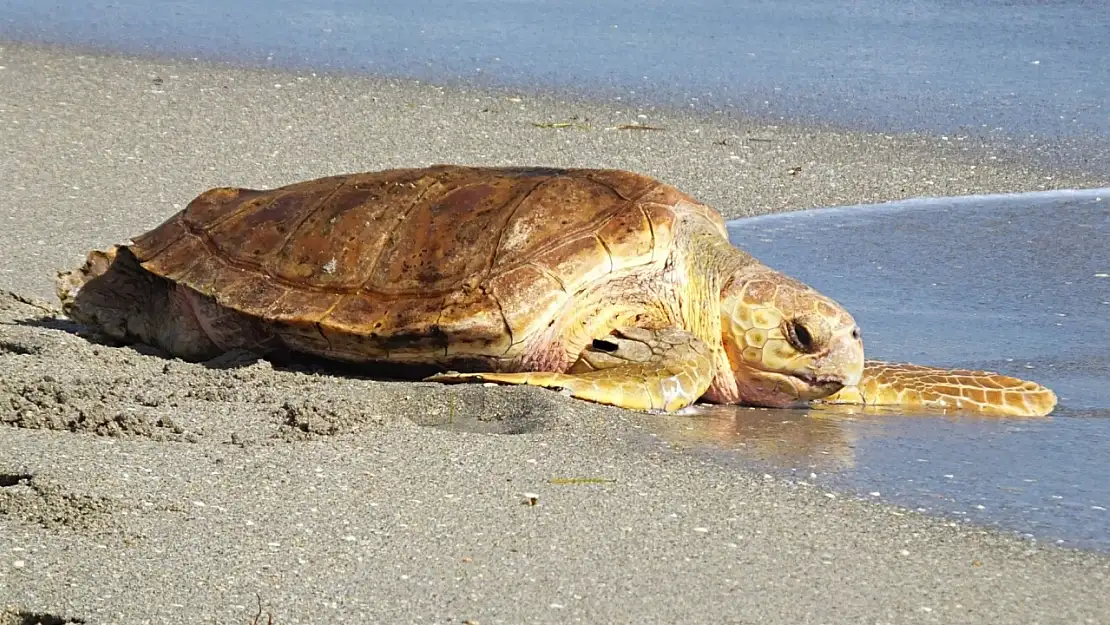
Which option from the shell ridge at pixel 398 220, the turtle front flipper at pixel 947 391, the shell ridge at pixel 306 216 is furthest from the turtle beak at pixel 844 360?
the shell ridge at pixel 306 216

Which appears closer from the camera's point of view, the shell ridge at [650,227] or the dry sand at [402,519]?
the dry sand at [402,519]

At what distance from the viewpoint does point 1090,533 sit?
3.48m

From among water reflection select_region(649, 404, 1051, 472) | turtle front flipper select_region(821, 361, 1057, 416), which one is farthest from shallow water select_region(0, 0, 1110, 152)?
water reflection select_region(649, 404, 1051, 472)

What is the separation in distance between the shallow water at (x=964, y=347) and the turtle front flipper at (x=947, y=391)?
0.16ft

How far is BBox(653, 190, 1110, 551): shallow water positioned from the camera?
3.83 meters

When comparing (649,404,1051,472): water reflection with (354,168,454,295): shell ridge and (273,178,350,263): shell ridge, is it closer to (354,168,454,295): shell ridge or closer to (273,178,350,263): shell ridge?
(354,168,454,295): shell ridge

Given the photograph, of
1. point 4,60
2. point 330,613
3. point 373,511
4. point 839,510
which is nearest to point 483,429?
point 373,511

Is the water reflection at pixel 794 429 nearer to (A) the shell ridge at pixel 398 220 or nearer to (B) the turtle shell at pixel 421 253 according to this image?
(B) the turtle shell at pixel 421 253

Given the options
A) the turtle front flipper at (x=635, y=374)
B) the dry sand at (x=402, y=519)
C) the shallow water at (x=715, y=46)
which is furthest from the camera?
the shallow water at (x=715, y=46)

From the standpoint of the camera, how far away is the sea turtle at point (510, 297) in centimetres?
458

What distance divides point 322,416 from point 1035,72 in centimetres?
930

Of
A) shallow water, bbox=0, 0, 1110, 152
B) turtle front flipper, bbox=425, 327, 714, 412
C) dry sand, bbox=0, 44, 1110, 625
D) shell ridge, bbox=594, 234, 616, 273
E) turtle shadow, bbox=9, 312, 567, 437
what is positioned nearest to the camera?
dry sand, bbox=0, 44, 1110, 625

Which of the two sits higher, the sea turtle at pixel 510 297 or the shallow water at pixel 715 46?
the shallow water at pixel 715 46

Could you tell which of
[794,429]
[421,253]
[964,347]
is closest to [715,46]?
[964,347]
